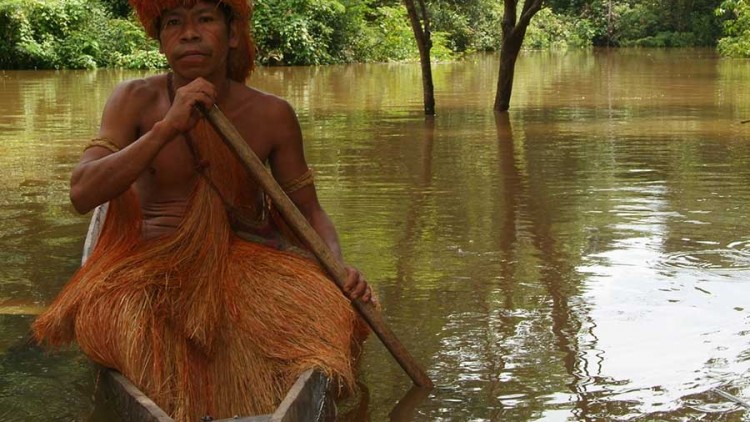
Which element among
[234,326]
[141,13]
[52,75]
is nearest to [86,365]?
[234,326]

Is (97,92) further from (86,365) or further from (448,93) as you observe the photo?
(86,365)

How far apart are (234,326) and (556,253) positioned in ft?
10.1

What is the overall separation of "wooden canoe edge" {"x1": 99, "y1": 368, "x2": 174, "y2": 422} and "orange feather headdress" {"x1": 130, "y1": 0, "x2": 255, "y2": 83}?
3.79ft

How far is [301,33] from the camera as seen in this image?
3234 cm

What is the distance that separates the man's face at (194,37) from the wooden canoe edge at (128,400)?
3.33 feet

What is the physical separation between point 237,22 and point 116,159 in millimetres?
715

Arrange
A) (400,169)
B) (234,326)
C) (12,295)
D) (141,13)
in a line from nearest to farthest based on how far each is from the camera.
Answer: (234,326) → (141,13) → (12,295) → (400,169)

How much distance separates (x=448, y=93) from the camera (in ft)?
68.7

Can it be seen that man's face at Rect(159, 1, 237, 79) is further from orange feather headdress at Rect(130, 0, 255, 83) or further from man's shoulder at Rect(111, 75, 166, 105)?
man's shoulder at Rect(111, 75, 166, 105)

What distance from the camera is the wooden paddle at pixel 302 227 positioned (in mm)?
3674

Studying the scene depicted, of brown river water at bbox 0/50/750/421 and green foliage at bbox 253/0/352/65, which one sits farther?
green foliage at bbox 253/0/352/65

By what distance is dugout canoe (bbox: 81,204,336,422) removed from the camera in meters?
2.99

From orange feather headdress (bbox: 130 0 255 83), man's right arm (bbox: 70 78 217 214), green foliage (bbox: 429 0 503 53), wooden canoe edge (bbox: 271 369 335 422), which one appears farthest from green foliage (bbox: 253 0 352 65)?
wooden canoe edge (bbox: 271 369 335 422)

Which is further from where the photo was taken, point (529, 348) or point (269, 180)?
point (529, 348)
